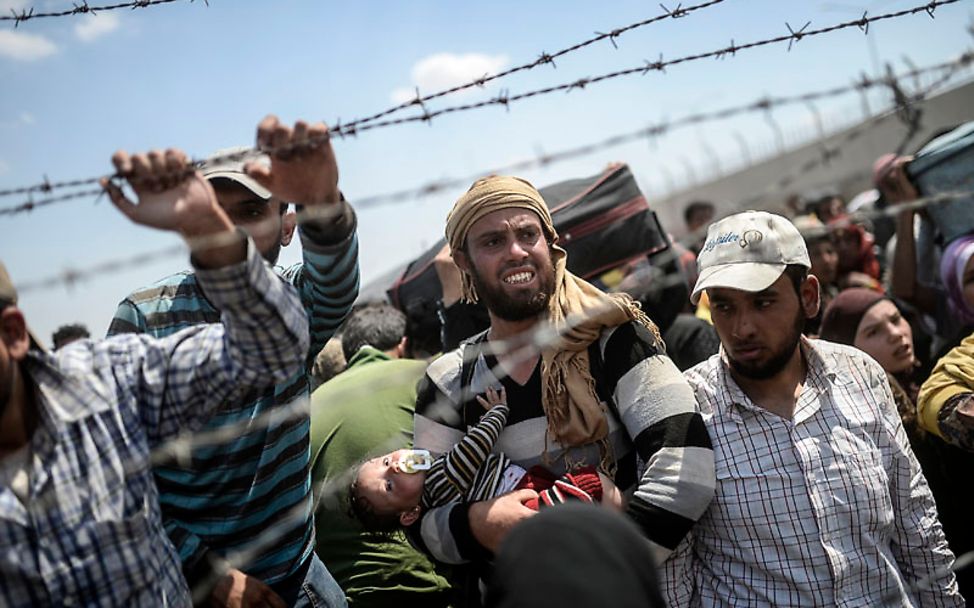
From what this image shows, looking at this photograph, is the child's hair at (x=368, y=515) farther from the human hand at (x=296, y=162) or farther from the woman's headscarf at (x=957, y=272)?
the woman's headscarf at (x=957, y=272)

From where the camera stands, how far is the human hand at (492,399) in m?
2.48

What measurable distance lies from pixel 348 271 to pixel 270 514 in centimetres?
77

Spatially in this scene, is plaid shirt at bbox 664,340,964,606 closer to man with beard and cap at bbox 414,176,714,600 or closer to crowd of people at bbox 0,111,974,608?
crowd of people at bbox 0,111,974,608

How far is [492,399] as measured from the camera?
2.49 m

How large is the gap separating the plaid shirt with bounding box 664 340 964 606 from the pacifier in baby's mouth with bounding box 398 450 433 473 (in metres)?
0.83

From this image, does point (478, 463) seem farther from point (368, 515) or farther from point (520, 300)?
point (368, 515)

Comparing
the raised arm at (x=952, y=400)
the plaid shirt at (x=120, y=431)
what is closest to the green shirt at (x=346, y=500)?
the plaid shirt at (x=120, y=431)

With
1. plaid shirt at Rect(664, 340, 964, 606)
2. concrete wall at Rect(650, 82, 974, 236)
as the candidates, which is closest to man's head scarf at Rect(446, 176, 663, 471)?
plaid shirt at Rect(664, 340, 964, 606)

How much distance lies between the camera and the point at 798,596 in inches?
90.1

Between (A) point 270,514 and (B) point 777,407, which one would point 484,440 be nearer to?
(A) point 270,514

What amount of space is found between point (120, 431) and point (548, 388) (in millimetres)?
1245

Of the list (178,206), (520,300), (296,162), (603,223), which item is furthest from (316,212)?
(603,223)

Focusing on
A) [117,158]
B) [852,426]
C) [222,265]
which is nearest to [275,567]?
[222,265]

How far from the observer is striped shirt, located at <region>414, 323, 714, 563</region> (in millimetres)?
2242
